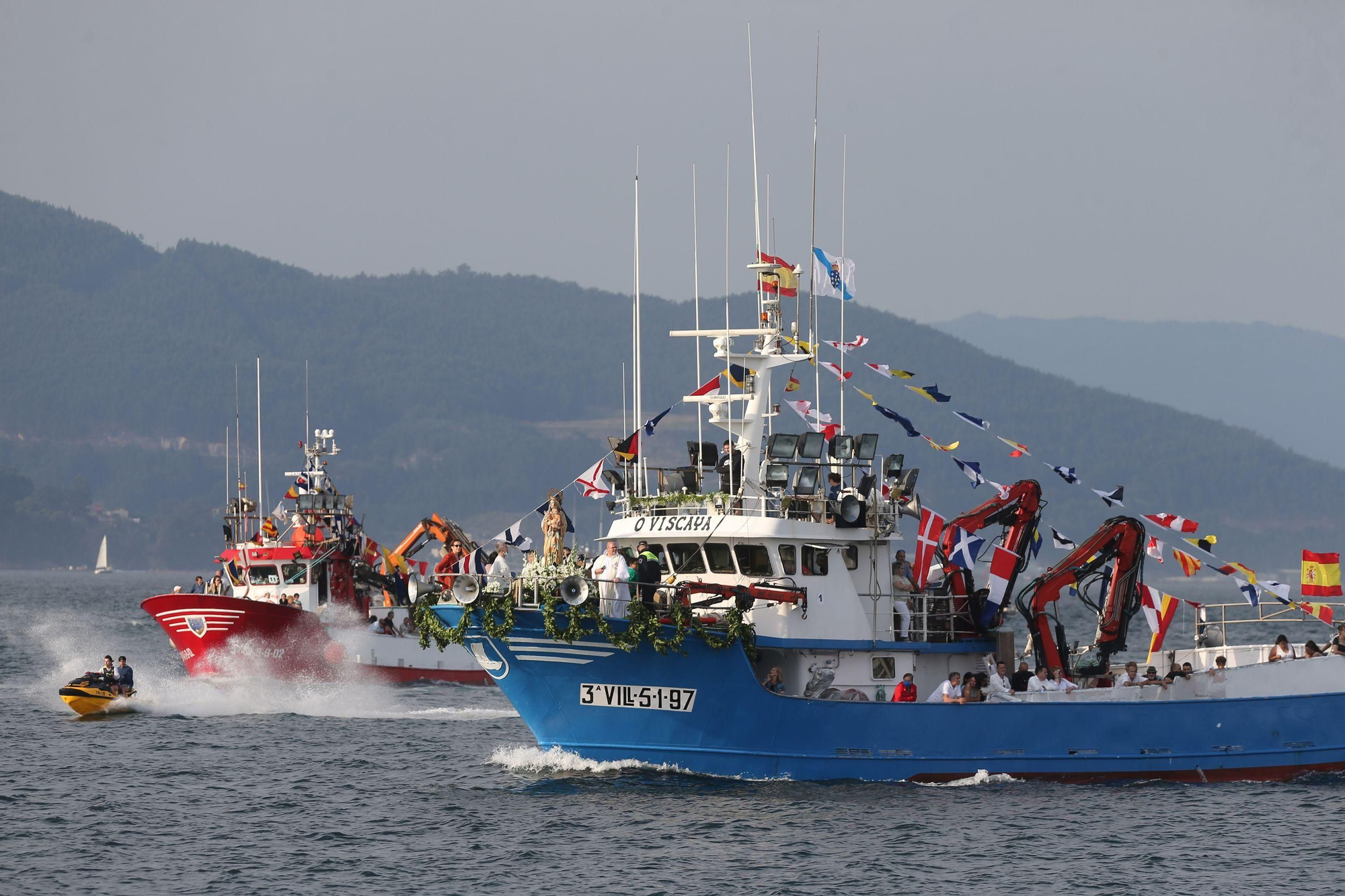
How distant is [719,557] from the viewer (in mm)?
30266

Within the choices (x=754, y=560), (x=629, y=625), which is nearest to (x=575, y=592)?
(x=629, y=625)

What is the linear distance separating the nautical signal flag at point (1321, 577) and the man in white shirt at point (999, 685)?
6.32 m

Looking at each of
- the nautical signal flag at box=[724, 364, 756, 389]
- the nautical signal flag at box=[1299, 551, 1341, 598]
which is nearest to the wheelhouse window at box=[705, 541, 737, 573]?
the nautical signal flag at box=[724, 364, 756, 389]

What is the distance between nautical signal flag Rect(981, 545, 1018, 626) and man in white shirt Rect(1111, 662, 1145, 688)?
261 cm

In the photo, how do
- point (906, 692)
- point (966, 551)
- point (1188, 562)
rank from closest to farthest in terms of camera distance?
1. point (906, 692)
2. point (966, 551)
3. point (1188, 562)

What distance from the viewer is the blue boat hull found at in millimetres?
28922

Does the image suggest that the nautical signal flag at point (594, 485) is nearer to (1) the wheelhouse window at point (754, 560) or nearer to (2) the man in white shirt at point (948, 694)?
(1) the wheelhouse window at point (754, 560)

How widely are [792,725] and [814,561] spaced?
2.96 m

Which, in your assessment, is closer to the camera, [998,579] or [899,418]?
[998,579]

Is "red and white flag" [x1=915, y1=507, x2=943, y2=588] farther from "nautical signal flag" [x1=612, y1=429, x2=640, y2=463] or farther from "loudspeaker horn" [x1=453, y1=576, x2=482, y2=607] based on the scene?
"loudspeaker horn" [x1=453, y1=576, x2=482, y2=607]

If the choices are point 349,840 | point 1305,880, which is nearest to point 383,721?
point 349,840

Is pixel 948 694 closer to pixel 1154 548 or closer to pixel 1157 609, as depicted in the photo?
pixel 1154 548

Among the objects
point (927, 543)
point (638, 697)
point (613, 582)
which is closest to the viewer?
point (613, 582)

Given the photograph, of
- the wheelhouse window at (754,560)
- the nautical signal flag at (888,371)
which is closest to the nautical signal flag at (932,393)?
the nautical signal flag at (888,371)
